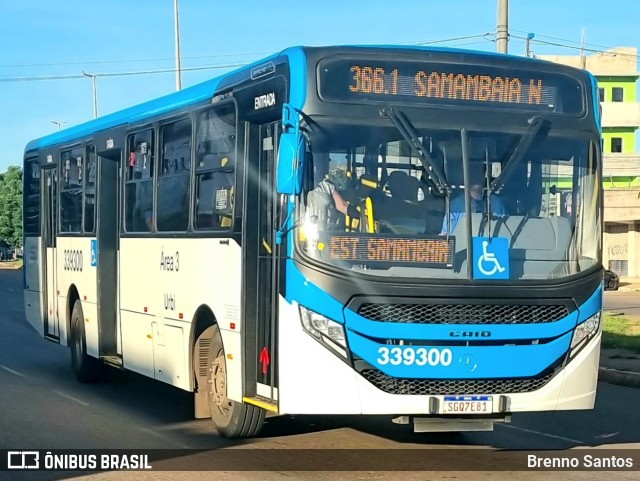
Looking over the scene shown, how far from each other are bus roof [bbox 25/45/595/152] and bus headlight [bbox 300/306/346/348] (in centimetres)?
174

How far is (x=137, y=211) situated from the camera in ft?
39.7

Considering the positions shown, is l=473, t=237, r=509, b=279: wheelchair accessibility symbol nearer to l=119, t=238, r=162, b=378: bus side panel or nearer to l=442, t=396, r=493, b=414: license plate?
l=442, t=396, r=493, b=414: license plate

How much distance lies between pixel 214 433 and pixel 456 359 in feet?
10.5

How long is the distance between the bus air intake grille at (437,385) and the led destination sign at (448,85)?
221 centimetres

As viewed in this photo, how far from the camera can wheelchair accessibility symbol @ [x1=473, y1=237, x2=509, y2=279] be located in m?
A: 8.16

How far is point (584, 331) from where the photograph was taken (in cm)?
857

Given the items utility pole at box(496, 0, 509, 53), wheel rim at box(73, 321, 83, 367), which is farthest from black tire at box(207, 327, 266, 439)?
utility pole at box(496, 0, 509, 53)

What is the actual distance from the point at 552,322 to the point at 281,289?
7.26 feet

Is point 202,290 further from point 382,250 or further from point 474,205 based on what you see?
point 474,205

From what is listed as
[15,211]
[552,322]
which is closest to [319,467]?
[552,322]

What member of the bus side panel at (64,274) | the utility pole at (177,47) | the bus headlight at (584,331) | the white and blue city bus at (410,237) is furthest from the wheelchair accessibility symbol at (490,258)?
the utility pole at (177,47)

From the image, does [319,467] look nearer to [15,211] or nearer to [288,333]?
[288,333]

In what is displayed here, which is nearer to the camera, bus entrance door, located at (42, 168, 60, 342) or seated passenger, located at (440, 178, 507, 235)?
seated passenger, located at (440, 178, 507, 235)

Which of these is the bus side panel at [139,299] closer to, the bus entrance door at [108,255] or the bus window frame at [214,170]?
the bus entrance door at [108,255]
